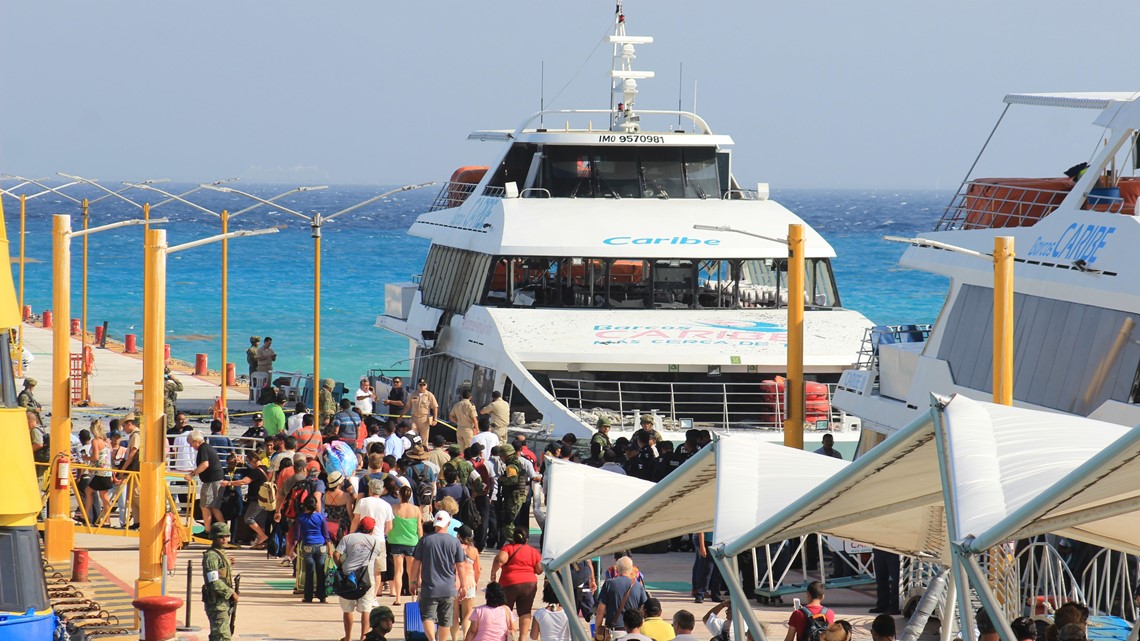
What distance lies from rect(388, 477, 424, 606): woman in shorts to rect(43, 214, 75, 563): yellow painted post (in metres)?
3.89

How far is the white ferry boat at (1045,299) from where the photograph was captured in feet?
54.0

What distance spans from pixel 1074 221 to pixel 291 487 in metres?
8.19

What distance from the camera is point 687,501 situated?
10.8 meters

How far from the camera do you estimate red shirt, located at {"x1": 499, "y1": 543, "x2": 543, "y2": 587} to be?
14641 mm

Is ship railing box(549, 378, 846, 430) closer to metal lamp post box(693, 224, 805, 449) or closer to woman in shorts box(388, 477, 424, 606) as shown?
metal lamp post box(693, 224, 805, 449)

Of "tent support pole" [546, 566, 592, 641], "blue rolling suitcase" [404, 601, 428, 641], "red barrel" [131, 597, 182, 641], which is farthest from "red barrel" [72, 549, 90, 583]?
"tent support pole" [546, 566, 592, 641]

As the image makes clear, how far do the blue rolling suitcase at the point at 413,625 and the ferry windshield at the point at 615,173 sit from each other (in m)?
15.5

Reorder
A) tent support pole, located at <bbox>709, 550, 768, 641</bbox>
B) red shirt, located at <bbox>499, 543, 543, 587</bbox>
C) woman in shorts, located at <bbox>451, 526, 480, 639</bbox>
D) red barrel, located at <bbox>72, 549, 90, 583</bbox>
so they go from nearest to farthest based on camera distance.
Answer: tent support pole, located at <bbox>709, 550, 768, 641</bbox>
red shirt, located at <bbox>499, 543, 543, 587</bbox>
woman in shorts, located at <bbox>451, 526, 480, 639</bbox>
red barrel, located at <bbox>72, 549, 90, 583</bbox>

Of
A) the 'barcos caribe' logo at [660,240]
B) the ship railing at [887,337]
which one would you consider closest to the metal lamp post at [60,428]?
the ship railing at [887,337]

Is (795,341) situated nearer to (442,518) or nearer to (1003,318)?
(1003,318)

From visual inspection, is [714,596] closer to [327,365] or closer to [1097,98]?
[1097,98]

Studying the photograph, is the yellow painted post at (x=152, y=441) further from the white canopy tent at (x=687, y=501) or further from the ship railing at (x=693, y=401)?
the ship railing at (x=693, y=401)

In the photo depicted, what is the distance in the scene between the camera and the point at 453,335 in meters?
28.9

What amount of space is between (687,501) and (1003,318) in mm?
5648
